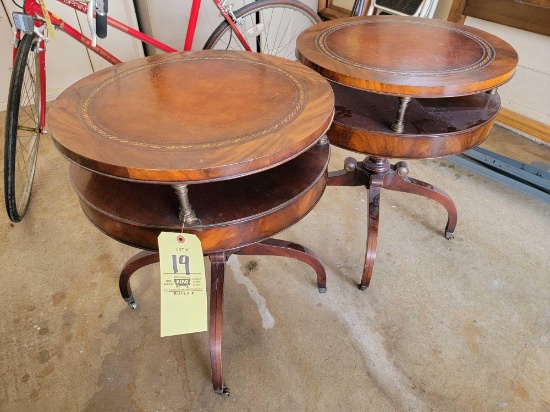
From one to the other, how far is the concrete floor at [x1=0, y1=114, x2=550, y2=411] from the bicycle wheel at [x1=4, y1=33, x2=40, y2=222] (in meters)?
0.10

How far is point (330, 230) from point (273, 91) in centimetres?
69

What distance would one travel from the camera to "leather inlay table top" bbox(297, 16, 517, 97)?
0.84m

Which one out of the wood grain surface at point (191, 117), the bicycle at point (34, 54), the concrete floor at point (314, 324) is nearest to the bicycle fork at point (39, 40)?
the bicycle at point (34, 54)

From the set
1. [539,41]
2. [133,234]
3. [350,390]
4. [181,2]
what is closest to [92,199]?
[133,234]

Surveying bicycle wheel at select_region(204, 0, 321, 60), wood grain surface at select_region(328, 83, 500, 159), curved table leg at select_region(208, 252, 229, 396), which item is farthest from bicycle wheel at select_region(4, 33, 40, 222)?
wood grain surface at select_region(328, 83, 500, 159)

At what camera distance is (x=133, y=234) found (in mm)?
716

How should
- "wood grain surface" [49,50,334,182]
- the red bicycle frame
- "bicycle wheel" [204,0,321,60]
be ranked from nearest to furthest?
1. "wood grain surface" [49,50,334,182]
2. the red bicycle frame
3. "bicycle wheel" [204,0,321,60]

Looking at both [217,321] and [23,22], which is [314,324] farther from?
[23,22]

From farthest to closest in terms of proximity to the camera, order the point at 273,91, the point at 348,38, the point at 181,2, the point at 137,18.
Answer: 1. the point at 137,18
2. the point at 181,2
3. the point at 348,38
4. the point at 273,91

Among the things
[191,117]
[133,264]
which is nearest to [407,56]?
[191,117]

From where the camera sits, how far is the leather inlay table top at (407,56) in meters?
0.84

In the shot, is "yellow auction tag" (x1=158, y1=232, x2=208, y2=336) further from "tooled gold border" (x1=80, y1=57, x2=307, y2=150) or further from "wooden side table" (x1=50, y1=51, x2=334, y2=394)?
"tooled gold border" (x1=80, y1=57, x2=307, y2=150)

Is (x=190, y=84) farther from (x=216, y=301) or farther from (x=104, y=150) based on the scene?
(x=216, y=301)

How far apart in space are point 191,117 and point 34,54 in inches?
→ 41.7
